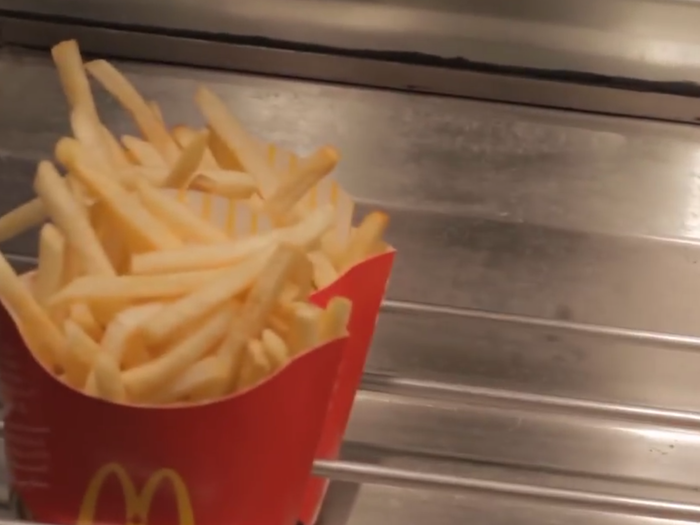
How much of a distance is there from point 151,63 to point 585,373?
1.68ft

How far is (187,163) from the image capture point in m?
0.59

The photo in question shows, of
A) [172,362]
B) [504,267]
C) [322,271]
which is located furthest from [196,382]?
[504,267]

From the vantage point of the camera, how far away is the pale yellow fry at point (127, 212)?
1.81ft

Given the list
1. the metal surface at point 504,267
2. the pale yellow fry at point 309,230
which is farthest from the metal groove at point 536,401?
the pale yellow fry at point 309,230

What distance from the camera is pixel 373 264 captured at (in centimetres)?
65

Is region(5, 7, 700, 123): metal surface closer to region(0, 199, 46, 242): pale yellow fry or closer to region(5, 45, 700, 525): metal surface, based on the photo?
region(5, 45, 700, 525): metal surface

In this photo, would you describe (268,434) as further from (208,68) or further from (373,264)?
(208,68)

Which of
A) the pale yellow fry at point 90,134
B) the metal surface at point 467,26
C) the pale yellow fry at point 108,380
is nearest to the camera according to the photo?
the pale yellow fry at point 108,380

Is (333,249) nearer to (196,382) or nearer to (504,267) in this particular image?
(196,382)

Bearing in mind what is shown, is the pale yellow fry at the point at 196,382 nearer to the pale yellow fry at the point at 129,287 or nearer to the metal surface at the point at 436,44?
the pale yellow fry at the point at 129,287

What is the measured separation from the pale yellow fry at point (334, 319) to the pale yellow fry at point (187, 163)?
0.13m

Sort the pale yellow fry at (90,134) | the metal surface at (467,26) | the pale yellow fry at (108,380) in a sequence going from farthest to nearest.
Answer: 1. the metal surface at (467,26)
2. the pale yellow fry at (90,134)
3. the pale yellow fry at (108,380)

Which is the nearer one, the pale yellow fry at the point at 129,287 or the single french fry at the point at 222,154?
the pale yellow fry at the point at 129,287

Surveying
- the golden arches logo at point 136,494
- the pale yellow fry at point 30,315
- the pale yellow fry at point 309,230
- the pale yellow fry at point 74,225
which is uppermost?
the pale yellow fry at point 309,230
